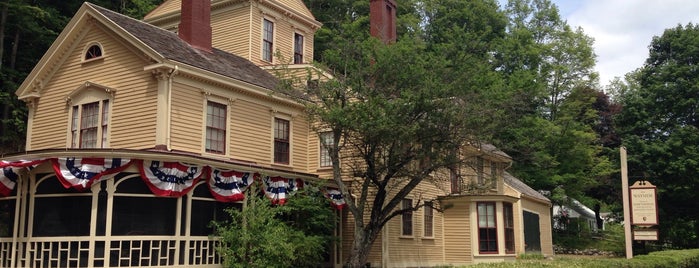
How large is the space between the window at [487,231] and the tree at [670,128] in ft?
49.9

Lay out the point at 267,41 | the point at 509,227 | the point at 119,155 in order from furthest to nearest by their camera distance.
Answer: the point at 509,227 → the point at 267,41 → the point at 119,155

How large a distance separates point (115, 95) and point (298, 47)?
37.6 feet

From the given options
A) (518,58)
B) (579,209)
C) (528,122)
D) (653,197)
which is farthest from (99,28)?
(579,209)

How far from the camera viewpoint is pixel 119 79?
2048cm

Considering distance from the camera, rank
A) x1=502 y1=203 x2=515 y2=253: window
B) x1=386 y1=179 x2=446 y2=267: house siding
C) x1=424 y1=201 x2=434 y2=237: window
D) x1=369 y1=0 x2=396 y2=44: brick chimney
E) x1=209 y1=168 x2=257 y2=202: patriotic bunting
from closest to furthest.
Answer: x1=209 y1=168 x2=257 y2=202: patriotic bunting → x1=386 y1=179 x2=446 y2=267: house siding → x1=424 y1=201 x2=434 y2=237: window → x1=502 y1=203 x2=515 y2=253: window → x1=369 y1=0 x2=396 y2=44: brick chimney

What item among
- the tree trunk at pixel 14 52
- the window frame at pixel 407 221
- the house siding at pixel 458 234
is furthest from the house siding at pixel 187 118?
the tree trunk at pixel 14 52

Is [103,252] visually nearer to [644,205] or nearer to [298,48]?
[298,48]

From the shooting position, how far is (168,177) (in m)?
16.8

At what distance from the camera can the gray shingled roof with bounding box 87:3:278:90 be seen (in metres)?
20.2

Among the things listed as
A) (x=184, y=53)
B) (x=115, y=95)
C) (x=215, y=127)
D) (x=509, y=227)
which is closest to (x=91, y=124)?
(x=115, y=95)

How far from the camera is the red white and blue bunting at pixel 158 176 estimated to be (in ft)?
51.5

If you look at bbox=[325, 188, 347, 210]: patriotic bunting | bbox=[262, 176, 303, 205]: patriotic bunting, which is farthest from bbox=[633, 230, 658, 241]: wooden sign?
bbox=[262, 176, 303, 205]: patriotic bunting

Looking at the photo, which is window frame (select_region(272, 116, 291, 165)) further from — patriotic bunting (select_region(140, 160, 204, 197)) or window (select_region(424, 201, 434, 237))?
window (select_region(424, 201, 434, 237))

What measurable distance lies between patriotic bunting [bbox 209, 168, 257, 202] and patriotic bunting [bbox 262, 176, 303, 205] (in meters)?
0.91
